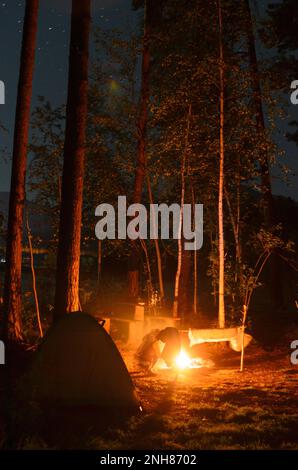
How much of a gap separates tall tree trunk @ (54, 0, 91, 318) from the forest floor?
7.52 ft

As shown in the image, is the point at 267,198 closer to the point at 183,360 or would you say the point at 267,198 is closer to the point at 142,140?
the point at 142,140

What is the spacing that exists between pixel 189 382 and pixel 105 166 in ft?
28.6

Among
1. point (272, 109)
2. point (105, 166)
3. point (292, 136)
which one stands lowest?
point (105, 166)

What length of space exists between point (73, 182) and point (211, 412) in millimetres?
5077

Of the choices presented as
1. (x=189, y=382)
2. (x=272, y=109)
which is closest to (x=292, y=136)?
(x=272, y=109)

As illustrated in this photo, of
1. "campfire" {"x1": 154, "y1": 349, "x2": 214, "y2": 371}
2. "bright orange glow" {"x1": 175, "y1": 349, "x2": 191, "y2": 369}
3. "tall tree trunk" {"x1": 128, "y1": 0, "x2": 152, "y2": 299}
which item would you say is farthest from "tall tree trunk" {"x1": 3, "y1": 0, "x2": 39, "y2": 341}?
"tall tree trunk" {"x1": 128, "y1": 0, "x2": 152, "y2": 299}

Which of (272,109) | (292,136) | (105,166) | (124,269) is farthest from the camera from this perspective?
(124,269)

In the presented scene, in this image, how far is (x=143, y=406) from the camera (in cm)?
750

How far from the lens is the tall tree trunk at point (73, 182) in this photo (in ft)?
31.9

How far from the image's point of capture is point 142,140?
51.9 ft

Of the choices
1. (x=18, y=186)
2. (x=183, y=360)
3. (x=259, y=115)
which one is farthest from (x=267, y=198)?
(x=18, y=186)

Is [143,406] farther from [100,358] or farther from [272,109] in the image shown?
[272,109]

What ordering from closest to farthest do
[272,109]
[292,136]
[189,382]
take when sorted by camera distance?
[189,382] → [272,109] → [292,136]

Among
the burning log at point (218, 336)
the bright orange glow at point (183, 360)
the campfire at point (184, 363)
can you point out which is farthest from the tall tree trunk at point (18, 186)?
the burning log at point (218, 336)
